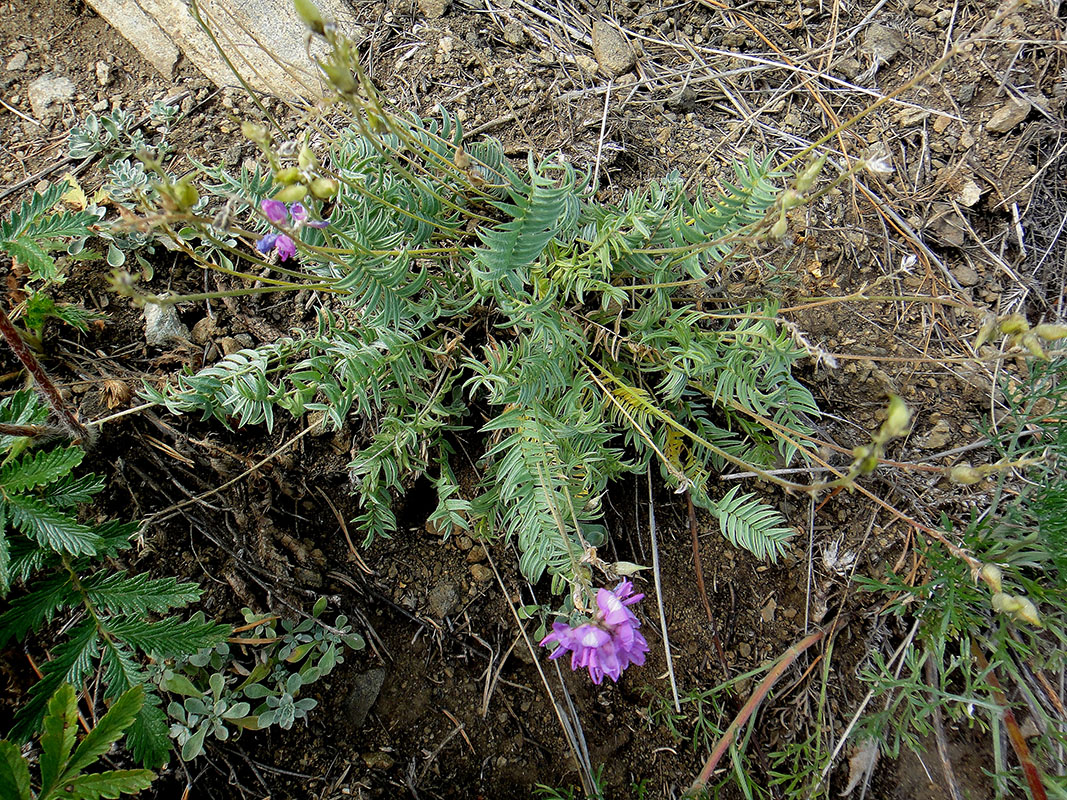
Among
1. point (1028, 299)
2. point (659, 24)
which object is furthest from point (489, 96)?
point (1028, 299)

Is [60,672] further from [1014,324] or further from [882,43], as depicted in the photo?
[882,43]

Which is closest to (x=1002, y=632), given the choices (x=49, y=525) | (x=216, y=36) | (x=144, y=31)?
(x=49, y=525)

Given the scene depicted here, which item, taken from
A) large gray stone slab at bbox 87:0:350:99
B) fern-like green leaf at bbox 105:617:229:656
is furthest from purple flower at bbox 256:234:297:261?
large gray stone slab at bbox 87:0:350:99

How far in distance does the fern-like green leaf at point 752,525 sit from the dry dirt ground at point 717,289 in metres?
0.27

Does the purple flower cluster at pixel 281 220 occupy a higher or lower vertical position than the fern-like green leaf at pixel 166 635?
higher

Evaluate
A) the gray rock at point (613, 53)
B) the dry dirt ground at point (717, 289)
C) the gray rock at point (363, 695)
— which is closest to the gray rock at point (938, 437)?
the dry dirt ground at point (717, 289)

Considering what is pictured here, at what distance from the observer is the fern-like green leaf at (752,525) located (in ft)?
6.56

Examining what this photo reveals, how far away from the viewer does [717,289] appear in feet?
6.77

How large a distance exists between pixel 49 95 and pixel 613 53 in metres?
2.19

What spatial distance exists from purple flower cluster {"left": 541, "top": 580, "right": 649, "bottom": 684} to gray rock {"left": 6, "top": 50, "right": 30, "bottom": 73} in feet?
9.54

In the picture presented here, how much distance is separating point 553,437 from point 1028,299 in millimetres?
1907

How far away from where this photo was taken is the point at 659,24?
2.82m

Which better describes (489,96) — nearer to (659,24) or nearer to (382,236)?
(659,24)

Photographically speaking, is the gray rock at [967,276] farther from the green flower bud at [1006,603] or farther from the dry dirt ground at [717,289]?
the green flower bud at [1006,603]
